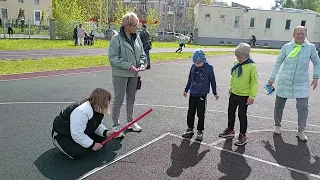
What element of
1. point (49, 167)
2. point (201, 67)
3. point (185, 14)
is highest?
point (185, 14)

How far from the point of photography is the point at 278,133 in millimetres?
5320

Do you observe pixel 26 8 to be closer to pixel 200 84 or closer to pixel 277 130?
pixel 200 84

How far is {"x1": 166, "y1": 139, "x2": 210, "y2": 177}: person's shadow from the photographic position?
12.4ft

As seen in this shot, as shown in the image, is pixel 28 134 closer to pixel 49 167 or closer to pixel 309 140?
pixel 49 167

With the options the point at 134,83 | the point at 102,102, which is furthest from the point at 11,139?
the point at 134,83

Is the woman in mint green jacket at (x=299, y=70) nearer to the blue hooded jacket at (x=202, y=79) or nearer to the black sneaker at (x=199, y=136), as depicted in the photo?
the blue hooded jacket at (x=202, y=79)

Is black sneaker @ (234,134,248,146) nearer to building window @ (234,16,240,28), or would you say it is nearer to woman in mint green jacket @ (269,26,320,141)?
woman in mint green jacket @ (269,26,320,141)

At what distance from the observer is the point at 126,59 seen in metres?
4.71

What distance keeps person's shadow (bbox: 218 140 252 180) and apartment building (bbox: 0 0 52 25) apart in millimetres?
48301

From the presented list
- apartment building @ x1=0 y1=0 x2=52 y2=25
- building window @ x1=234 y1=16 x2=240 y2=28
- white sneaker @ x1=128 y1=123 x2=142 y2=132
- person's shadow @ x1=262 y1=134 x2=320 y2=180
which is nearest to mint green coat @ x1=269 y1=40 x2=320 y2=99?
person's shadow @ x1=262 y1=134 x2=320 y2=180

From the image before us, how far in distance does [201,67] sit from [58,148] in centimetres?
258

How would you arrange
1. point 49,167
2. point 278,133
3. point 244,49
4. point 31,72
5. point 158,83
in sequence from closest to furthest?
point 49,167, point 244,49, point 278,133, point 158,83, point 31,72

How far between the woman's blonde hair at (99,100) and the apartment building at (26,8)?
→ 47.6 meters

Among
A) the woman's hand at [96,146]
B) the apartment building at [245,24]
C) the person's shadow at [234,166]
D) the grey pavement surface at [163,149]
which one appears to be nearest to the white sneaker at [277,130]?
the grey pavement surface at [163,149]
